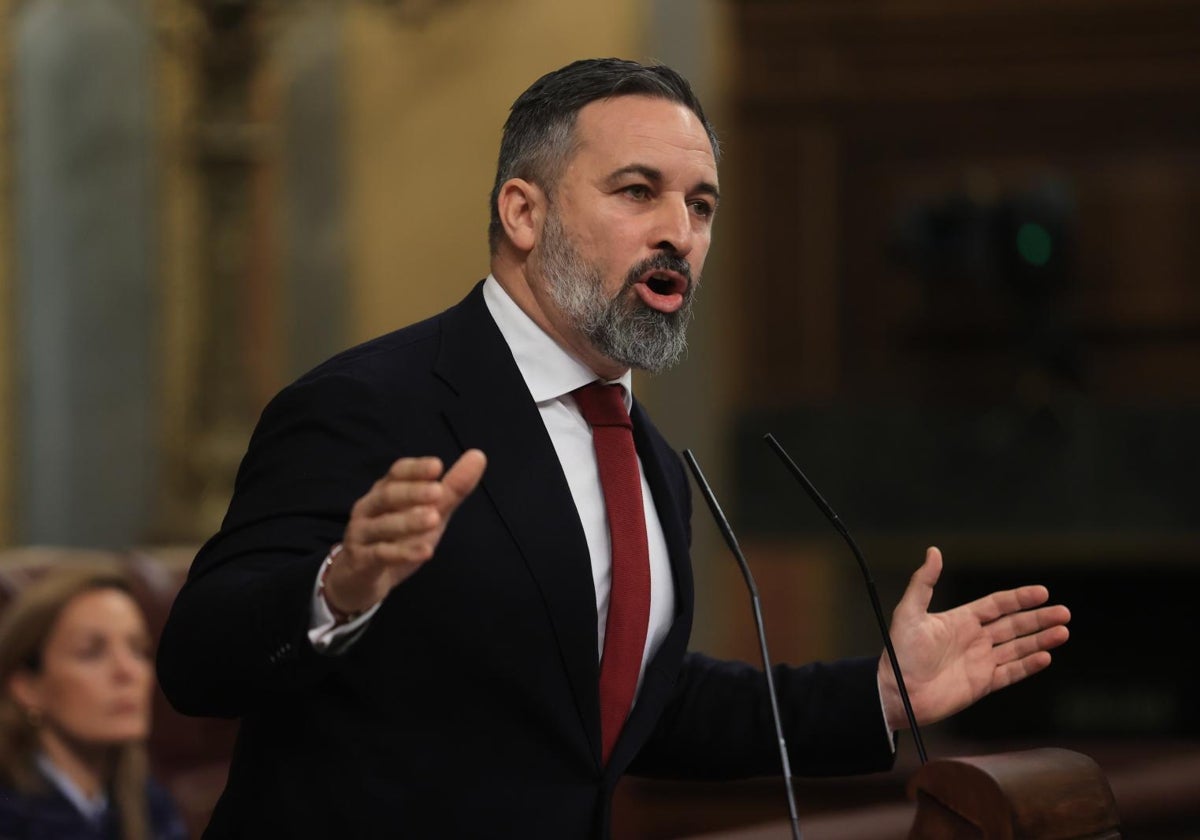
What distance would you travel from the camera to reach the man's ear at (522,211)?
67.0 inches

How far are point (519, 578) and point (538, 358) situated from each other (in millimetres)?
241

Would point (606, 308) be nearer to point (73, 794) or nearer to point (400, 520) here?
point (400, 520)

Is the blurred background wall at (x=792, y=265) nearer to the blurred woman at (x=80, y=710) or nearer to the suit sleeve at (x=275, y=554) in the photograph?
the blurred woman at (x=80, y=710)

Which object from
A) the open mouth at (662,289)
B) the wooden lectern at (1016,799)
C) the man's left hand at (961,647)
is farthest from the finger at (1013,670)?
the open mouth at (662,289)

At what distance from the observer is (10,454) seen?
19.1 feet

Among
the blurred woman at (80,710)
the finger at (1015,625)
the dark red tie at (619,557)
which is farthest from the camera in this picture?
the blurred woman at (80,710)

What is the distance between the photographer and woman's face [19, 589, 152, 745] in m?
2.78

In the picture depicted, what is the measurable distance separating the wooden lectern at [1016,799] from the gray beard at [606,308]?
17.3 inches

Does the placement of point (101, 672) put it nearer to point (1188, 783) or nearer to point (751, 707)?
point (751, 707)

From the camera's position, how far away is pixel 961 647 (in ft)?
5.66

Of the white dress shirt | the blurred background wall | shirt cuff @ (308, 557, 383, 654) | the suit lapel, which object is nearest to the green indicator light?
the blurred background wall

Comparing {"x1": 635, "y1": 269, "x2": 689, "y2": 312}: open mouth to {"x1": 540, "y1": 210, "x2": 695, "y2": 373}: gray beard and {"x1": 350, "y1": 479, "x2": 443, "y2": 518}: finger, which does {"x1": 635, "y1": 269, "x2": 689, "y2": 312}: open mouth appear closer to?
{"x1": 540, "y1": 210, "x2": 695, "y2": 373}: gray beard

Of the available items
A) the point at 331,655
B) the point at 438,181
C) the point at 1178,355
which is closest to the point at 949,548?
the point at 1178,355

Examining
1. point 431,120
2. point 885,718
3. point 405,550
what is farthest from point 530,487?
point 431,120
